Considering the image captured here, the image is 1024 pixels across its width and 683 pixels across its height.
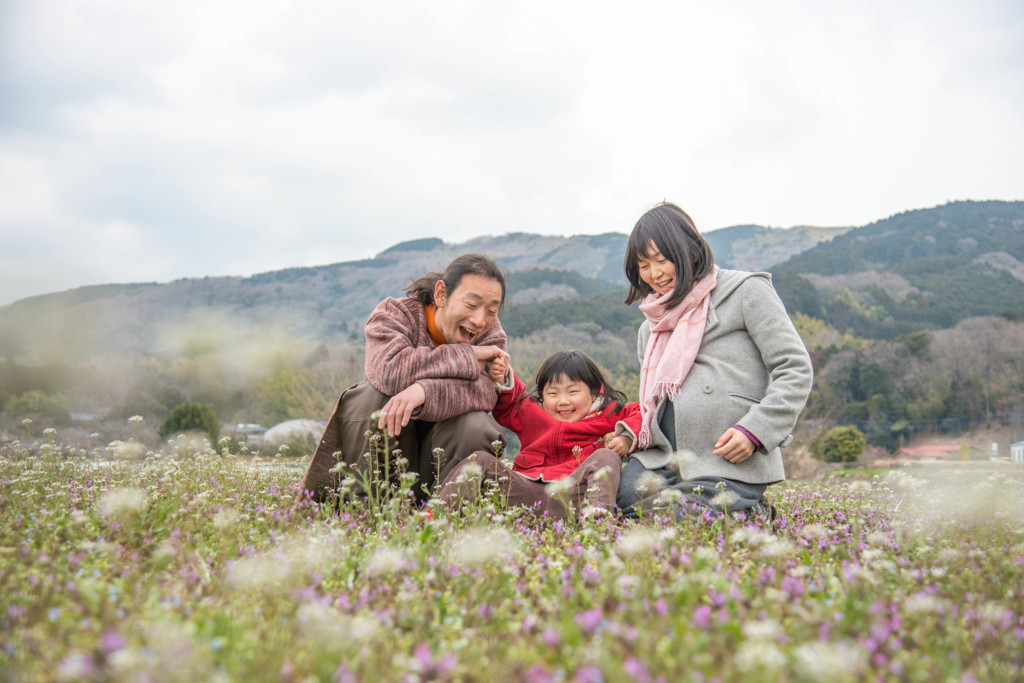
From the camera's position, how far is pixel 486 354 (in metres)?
4.31

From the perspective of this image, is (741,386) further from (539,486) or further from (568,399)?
(539,486)

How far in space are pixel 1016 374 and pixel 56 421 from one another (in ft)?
129

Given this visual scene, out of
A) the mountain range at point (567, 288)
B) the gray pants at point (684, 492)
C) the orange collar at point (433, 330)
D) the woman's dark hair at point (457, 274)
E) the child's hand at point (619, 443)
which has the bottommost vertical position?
the gray pants at point (684, 492)

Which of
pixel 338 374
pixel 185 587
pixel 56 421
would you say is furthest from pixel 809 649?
pixel 56 421

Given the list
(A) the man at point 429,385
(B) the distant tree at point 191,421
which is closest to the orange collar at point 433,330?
(A) the man at point 429,385

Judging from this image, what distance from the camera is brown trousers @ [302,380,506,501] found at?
412 centimetres

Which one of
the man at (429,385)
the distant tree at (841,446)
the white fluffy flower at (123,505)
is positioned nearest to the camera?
the white fluffy flower at (123,505)

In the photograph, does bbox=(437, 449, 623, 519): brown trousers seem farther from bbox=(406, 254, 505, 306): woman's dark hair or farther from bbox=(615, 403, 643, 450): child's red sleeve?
bbox=(406, 254, 505, 306): woman's dark hair

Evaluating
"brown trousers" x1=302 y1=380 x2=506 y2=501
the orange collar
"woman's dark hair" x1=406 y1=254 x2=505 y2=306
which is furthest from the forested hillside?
"brown trousers" x1=302 y1=380 x2=506 y2=501

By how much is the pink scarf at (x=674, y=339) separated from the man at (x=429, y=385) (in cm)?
101

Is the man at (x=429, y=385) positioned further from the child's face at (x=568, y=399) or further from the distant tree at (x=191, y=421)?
the distant tree at (x=191, y=421)

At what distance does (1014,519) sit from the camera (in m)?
3.64

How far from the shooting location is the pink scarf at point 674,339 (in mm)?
3961

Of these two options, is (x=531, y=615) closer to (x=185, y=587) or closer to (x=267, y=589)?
(x=267, y=589)
